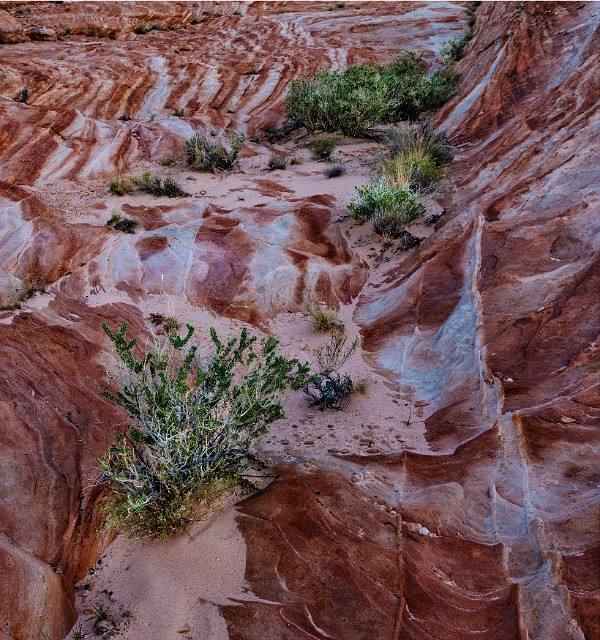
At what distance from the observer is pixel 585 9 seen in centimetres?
1103

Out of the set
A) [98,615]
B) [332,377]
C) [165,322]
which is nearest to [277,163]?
[165,322]

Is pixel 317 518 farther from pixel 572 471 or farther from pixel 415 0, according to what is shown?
pixel 415 0

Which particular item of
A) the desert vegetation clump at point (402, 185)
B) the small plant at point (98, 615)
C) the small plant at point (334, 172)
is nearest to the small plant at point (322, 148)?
the small plant at point (334, 172)

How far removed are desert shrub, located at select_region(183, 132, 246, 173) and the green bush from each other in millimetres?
2794

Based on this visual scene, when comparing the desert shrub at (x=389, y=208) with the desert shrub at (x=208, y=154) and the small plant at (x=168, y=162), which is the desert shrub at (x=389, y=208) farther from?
the small plant at (x=168, y=162)

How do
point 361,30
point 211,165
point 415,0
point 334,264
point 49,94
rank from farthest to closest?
1. point 415,0
2. point 361,30
3. point 49,94
4. point 211,165
5. point 334,264

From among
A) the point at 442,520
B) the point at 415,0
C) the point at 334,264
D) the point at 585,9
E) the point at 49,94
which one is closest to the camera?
the point at 442,520

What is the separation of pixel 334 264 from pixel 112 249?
9.37 feet

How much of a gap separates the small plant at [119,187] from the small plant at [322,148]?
3.90 metres

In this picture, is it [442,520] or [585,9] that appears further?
[585,9]

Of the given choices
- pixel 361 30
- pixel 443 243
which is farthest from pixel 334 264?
pixel 361 30

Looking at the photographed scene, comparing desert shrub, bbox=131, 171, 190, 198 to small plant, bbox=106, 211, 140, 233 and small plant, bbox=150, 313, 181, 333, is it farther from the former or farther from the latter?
small plant, bbox=150, 313, 181, 333

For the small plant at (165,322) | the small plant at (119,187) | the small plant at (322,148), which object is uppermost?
the small plant at (119,187)

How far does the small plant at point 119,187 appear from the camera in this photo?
28.8 feet
